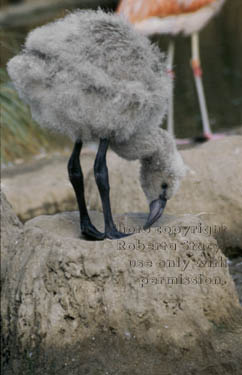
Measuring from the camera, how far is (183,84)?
10062mm

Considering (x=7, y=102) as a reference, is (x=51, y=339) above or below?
above

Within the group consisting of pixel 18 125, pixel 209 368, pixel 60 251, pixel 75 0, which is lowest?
pixel 75 0

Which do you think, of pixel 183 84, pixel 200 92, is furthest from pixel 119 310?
pixel 183 84

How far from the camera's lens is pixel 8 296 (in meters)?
2.88

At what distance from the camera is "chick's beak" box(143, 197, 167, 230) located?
3.19m

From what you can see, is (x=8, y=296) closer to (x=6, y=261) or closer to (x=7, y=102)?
(x=6, y=261)

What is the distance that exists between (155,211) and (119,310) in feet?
2.21

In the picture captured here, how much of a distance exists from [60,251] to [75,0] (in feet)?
51.1

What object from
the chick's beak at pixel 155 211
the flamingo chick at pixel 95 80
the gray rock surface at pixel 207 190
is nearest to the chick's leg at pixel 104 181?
the flamingo chick at pixel 95 80

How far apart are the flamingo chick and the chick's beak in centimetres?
17

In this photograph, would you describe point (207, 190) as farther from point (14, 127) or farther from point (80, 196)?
point (14, 127)

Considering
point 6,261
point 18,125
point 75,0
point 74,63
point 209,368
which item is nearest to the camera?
point 209,368

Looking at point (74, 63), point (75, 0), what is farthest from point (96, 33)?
point (75, 0)

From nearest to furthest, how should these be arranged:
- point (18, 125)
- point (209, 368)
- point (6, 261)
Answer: point (209, 368)
point (6, 261)
point (18, 125)
